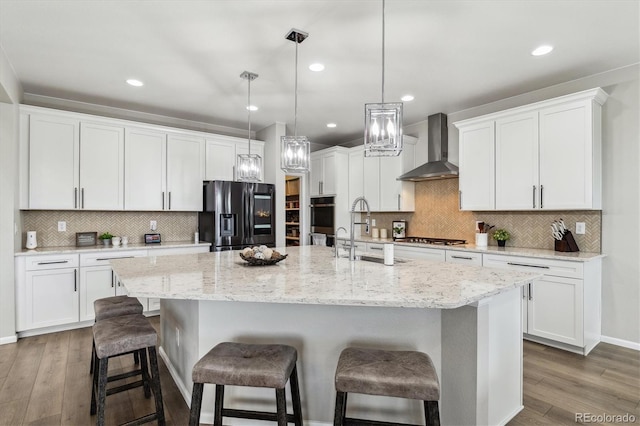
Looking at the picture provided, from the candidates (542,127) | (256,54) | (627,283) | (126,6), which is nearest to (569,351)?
(627,283)

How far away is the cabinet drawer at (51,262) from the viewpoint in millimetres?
3512

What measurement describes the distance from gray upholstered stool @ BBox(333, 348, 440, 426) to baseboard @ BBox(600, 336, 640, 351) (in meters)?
3.04

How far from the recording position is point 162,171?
→ 455 cm

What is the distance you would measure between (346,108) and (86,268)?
3691mm

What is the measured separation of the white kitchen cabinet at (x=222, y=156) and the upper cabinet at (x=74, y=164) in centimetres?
110

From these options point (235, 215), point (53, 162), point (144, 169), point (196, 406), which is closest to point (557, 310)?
point (196, 406)

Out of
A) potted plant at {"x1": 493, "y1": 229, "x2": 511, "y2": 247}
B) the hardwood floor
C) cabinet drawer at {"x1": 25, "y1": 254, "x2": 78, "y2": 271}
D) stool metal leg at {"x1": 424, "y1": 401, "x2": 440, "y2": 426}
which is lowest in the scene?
the hardwood floor

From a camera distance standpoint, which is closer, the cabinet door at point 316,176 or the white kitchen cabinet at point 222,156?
the white kitchen cabinet at point 222,156

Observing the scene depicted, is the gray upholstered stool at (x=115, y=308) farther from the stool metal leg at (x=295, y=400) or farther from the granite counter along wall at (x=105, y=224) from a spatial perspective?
the granite counter along wall at (x=105, y=224)

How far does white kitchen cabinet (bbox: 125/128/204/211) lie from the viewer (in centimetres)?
434

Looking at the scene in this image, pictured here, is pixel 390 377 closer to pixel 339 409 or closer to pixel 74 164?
pixel 339 409

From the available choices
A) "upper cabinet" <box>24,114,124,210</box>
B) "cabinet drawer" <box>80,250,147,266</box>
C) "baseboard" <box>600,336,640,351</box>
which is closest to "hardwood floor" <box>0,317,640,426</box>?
"baseboard" <box>600,336,640,351</box>

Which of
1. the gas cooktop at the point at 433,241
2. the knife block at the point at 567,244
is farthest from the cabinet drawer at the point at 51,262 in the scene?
the knife block at the point at 567,244

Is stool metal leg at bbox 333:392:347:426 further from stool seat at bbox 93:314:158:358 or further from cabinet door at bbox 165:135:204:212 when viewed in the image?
cabinet door at bbox 165:135:204:212
